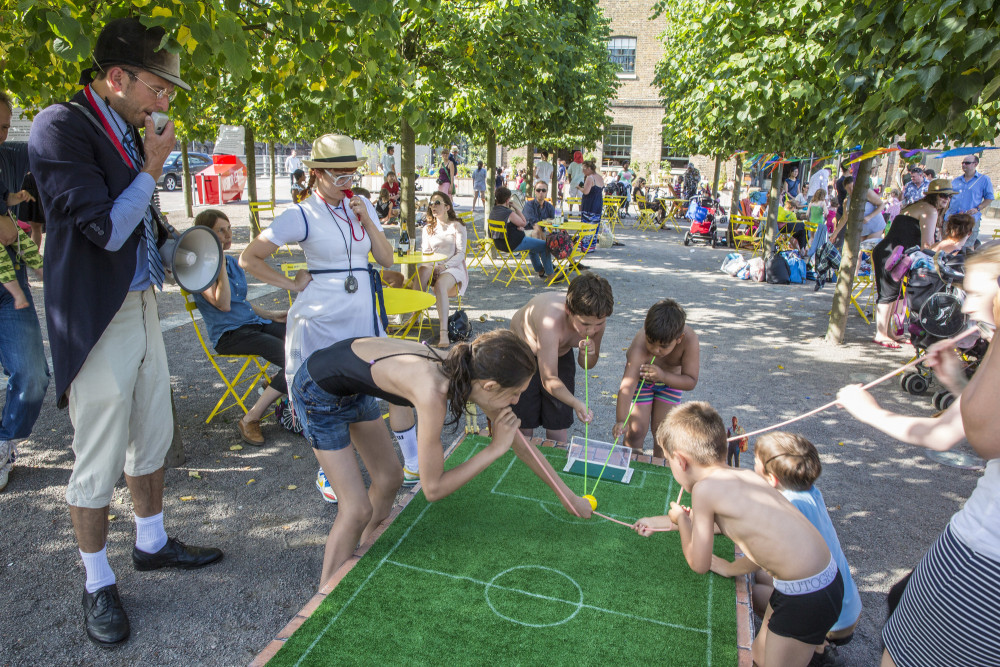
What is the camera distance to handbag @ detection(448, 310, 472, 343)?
6973 millimetres

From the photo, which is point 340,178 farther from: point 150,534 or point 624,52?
point 624,52

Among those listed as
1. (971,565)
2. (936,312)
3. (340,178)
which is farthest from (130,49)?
(936,312)

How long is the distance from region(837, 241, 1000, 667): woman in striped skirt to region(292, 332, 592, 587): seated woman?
1.32 metres

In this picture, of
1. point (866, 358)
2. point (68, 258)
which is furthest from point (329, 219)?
point (866, 358)

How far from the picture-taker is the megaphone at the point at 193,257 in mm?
2912

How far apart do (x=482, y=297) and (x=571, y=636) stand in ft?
23.1

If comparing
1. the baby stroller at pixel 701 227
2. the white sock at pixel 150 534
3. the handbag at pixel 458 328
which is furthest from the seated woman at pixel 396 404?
the baby stroller at pixel 701 227

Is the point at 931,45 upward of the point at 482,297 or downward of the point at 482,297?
upward

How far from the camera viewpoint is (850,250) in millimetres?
7262

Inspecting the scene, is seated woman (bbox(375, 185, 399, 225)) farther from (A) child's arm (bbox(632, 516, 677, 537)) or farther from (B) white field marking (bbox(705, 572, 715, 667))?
(B) white field marking (bbox(705, 572, 715, 667))

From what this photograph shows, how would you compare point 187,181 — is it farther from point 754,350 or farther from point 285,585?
point 285,585

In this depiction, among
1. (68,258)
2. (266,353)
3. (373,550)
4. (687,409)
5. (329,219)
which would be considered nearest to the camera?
(68,258)

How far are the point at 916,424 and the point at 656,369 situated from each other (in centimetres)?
170

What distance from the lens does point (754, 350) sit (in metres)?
7.20
